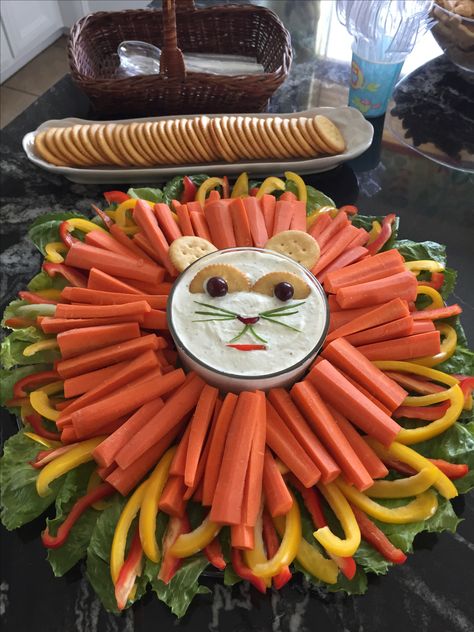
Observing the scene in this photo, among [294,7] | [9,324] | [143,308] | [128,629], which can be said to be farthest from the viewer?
[294,7]

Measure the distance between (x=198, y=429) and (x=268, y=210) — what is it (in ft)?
3.11

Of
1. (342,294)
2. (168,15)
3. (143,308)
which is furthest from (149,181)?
(342,294)

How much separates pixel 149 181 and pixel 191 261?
74 centimetres

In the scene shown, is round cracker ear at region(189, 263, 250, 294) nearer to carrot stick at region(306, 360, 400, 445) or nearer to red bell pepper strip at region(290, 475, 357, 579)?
carrot stick at region(306, 360, 400, 445)

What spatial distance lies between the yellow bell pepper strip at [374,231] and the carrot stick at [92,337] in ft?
3.24

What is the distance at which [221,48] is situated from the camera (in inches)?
119

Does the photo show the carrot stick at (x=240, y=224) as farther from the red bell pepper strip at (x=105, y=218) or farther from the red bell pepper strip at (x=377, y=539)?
the red bell pepper strip at (x=377, y=539)

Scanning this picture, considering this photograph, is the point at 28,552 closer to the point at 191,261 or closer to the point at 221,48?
the point at 191,261

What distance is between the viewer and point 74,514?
1.51 m

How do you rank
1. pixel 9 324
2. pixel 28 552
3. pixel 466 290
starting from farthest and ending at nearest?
pixel 466 290 < pixel 9 324 < pixel 28 552

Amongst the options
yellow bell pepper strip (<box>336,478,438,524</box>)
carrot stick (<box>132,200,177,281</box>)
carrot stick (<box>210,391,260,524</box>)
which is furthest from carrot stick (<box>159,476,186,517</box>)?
carrot stick (<box>132,200,177,281</box>)

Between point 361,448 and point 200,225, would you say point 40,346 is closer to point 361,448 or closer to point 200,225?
point 200,225

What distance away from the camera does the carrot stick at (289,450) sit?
1.50 meters

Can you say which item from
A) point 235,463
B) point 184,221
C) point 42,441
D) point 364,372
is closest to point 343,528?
point 235,463
